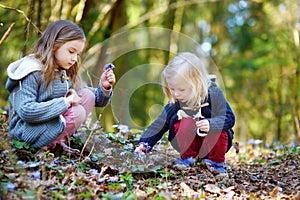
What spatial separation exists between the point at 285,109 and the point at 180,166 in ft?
17.4

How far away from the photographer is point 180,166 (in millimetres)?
3418

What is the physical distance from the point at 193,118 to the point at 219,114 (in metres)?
0.24

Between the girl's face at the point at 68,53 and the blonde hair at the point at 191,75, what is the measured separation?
31.0 inches

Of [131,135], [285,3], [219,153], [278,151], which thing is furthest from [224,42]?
[219,153]

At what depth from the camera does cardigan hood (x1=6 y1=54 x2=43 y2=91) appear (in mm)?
3178

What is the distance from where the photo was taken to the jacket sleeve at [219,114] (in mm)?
3502

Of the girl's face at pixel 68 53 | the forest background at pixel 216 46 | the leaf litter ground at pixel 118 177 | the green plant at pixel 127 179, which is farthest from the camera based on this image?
the forest background at pixel 216 46

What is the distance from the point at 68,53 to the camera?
3.32 meters

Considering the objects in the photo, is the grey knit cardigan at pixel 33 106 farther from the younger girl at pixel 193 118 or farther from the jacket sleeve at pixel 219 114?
the jacket sleeve at pixel 219 114

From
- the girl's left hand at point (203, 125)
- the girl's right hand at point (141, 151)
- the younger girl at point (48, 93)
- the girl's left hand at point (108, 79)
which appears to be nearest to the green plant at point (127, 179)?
the girl's right hand at point (141, 151)

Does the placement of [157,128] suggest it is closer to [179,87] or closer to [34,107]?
[179,87]

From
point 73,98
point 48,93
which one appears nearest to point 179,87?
point 73,98

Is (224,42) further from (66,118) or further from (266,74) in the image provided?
(66,118)

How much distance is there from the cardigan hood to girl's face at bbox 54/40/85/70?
0.55ft
